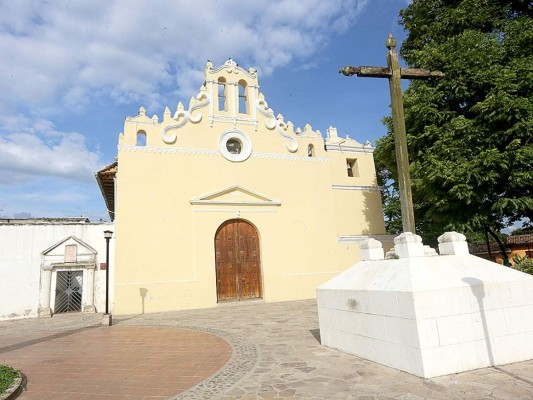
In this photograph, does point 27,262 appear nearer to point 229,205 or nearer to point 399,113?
point 229,205

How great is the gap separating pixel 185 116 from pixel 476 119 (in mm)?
10963

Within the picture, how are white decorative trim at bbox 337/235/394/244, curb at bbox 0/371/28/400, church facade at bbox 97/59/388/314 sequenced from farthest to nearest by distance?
white decorative trim at bbox 337/235/394/244
church facade at bbox 97/59/388/314
curb at bbox 0/371/28/400

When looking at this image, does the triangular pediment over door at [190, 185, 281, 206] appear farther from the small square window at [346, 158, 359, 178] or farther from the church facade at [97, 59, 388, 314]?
the small square window at [346, 158, 359, 178]

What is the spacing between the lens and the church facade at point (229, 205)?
1400cm

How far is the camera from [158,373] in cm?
557

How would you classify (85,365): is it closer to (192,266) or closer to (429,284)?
(429,284)

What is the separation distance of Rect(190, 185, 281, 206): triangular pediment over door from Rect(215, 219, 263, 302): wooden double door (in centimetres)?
89

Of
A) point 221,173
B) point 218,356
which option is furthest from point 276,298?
point 218,356

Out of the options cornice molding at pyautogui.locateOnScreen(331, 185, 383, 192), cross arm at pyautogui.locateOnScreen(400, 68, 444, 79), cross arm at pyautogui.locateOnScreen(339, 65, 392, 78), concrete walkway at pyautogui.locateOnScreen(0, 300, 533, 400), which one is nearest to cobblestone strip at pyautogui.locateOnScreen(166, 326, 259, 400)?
concrete walkway at pyautogui.locateOnScreen(0, 300, 533, 400)

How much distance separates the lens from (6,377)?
5.04 metres

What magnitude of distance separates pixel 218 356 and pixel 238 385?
5.94 feet

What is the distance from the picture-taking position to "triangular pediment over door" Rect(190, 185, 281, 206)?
15.2 meters

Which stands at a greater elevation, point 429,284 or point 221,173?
point 221,173

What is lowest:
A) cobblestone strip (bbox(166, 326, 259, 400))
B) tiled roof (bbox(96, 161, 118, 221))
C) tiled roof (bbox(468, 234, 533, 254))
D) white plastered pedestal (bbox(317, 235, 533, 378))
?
cobblestone strip (bbox(166, 326, 259, 400))
